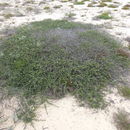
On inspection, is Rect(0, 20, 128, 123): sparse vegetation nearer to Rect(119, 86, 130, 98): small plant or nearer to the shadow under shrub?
the shadow under shrub

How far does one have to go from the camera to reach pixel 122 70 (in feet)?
12.9

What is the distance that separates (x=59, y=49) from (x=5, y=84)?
5.46 feet

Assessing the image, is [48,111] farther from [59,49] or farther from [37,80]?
[59,49]

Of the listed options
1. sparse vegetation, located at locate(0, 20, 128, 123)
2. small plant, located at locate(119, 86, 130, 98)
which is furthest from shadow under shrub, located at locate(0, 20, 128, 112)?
small plant, located at locate(119, 86, 130, 98)

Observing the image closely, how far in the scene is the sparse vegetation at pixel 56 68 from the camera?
3307 millimetres

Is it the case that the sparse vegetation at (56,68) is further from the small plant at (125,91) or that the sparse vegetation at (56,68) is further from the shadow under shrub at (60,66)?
the small plant at (125,91)

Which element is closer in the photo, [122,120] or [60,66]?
[122,120]

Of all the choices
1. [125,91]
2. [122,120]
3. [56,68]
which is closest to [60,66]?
[56,68]

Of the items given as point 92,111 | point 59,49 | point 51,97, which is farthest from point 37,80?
point 92,111

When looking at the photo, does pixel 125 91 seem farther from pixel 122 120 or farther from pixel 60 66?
pixel 60 66

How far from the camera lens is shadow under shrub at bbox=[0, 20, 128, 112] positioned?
3371mm

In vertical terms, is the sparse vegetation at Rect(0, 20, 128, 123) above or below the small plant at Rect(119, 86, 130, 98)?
above

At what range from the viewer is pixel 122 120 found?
2.85 m

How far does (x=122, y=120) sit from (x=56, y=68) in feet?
6.07
